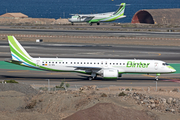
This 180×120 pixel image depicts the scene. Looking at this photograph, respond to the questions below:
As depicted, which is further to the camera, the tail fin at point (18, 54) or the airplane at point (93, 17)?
the airplane at point (93, 17)

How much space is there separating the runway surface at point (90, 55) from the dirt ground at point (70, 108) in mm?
15048

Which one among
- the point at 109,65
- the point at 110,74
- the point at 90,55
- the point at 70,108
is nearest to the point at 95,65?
the point at 109,65

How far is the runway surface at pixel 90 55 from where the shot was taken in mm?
48438

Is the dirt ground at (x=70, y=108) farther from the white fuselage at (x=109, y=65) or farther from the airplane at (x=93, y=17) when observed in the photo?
the airplane at (x=93, y=17)

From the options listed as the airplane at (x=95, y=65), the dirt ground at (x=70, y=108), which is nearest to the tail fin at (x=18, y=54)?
the airplane at (x=95, y=65)

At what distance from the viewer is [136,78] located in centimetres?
5175

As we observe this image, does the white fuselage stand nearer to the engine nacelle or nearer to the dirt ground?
the engine nacelle

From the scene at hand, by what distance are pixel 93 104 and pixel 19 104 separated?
820 cm

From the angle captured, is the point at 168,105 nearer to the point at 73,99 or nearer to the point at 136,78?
the point at 73,99

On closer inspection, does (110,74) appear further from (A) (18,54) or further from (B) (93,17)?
(B) (93,17)

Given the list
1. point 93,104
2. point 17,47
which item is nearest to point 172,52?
point 17,47

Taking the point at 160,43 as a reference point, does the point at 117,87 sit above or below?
below

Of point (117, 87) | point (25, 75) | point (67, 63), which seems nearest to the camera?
point (117, 87)

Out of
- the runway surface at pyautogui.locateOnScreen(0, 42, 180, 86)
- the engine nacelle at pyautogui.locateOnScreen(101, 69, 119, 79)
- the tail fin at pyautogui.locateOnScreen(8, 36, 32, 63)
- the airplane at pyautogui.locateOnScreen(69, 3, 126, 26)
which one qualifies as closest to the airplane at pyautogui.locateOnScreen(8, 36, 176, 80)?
the tail fin at pyautogui.locateOnScreen(8, 36, 32, 63)
